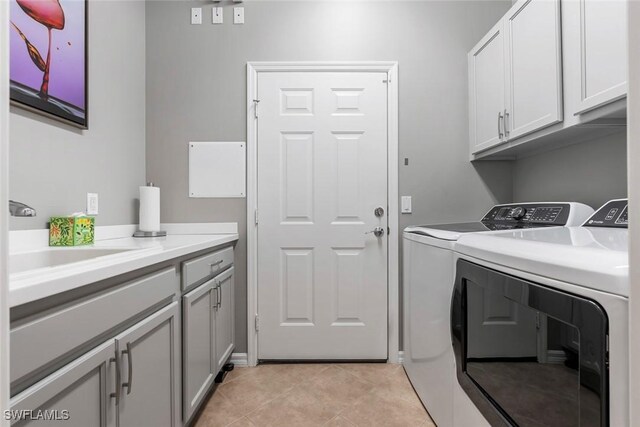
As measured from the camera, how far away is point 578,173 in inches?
A: 66.2

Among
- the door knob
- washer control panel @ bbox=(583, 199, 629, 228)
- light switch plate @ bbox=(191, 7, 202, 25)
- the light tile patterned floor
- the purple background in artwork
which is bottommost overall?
the light tile patterned floor

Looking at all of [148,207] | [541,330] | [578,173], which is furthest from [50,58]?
[578,173]

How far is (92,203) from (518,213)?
2370mm

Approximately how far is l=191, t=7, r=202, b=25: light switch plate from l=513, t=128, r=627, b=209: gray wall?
2.41 meters

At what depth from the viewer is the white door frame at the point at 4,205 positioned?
0.39m

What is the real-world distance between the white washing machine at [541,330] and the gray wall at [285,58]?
1.12 metres

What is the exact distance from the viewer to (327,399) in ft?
5.65

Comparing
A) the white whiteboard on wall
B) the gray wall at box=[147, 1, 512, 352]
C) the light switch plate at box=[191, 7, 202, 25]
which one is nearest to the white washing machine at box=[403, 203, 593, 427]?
the gray wall at box=[147, 1, 512, 352]

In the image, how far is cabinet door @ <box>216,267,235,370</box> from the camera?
5.77 ft

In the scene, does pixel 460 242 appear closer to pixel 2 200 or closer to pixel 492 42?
pixel 2 200

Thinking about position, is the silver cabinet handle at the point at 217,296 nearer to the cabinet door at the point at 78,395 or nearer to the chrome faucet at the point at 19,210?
the cabinet door at the point at 78,395

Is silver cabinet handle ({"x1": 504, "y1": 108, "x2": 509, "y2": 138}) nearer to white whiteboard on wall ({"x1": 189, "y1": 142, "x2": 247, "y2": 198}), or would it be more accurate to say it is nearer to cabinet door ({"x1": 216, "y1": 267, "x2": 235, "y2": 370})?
white whiteboard on wall ({"x1": 189, "y1": 142, "x2": 247, "y2": 198})

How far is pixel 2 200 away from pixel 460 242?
125 cm

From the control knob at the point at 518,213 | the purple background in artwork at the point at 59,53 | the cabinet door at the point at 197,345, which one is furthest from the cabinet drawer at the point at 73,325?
the control knob at the point at 518,213
